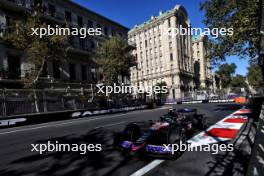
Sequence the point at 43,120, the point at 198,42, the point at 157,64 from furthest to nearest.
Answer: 1. the point at 198,42
2. the point at 157,64
3. the point at 43,120

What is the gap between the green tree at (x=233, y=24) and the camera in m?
11.5

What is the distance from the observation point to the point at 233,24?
12.8 meters

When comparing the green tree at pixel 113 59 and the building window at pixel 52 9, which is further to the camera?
the building window at pixel 52 9

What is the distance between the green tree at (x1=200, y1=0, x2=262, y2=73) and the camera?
11538 mm

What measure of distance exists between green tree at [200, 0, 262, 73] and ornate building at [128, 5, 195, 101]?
41318 millimetres

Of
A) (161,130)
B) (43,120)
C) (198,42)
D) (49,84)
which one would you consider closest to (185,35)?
(198,42)

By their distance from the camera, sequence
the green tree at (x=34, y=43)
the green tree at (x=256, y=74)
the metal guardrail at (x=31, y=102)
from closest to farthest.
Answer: the metal guardrail at (x=31, y=102)
the green tree at (x=34, y=43)
the green tree at (x=256, y=74)

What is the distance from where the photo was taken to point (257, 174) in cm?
366

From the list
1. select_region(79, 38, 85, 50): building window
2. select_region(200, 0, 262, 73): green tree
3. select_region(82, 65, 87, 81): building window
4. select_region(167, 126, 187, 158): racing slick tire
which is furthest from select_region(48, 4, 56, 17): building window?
select_region(167, 126, 187, 158): racing slick tire

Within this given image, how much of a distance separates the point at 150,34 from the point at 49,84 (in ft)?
157

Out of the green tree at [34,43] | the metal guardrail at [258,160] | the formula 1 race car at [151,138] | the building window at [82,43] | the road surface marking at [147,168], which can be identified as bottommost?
the road surface marking at [147,168]

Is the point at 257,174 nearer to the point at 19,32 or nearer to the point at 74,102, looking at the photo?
the point at 74,102

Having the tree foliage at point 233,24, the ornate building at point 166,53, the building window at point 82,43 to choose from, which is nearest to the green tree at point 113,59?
the building window at point 82,43

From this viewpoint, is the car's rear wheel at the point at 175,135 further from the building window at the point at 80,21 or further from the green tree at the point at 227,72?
the green tree at the point at 227,72
